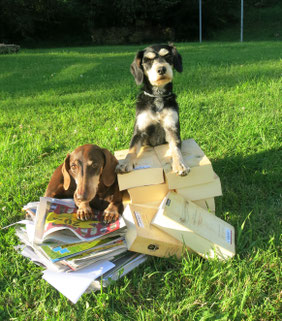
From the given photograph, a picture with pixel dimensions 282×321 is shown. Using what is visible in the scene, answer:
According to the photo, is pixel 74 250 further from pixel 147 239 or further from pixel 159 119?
pixel 159 119

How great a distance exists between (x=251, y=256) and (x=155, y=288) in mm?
719

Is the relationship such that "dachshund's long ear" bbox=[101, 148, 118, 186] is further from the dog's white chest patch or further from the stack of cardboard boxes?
the dog's white chest patch

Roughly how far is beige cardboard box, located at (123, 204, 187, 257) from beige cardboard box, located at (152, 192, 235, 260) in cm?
5

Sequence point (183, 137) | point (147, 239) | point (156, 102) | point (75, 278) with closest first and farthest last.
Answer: point (75, 278)
point (147, 239)
point (156, 102)
point (183, 137)

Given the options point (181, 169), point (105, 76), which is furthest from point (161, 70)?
point (105, 76)

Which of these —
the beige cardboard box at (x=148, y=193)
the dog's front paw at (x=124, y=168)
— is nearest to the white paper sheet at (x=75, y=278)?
the beige cardboard box at (x=148, y=193)

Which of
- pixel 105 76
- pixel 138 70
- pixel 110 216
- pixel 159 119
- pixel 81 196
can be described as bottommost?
pixel 110 216

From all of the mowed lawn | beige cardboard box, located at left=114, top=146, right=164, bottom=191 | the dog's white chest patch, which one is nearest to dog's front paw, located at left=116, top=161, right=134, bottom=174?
beige cardboard box, located at left=114, top=146, right=164, bottom=191

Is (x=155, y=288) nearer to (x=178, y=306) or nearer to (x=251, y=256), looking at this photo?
(x=178, y=306)

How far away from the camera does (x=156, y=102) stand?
9.55 ft

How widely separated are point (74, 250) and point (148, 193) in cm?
75

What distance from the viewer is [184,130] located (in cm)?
437

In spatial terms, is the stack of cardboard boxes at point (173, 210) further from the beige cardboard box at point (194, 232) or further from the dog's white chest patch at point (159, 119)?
the dog's white chest patch at point (159, 119)

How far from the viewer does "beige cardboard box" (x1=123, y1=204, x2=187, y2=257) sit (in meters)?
2.14
